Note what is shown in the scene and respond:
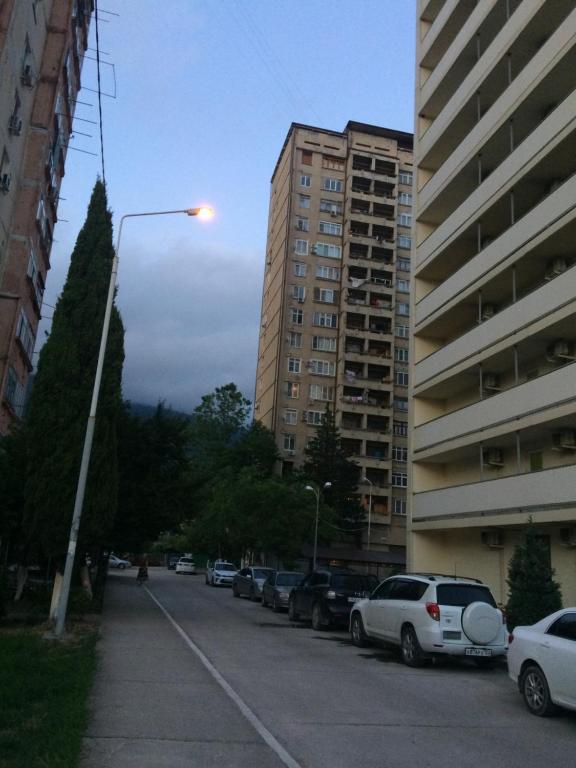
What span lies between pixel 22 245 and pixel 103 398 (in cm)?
873

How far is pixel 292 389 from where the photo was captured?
65.4m

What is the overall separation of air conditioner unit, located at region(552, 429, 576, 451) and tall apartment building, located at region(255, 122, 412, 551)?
133ft

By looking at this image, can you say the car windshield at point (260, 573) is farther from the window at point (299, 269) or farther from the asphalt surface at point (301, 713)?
the window at point (299, 269)

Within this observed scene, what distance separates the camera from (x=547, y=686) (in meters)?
8.44

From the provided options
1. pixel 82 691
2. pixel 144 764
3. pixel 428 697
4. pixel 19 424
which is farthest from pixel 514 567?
pixel 19 424

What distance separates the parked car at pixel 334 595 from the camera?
1884 centimetres

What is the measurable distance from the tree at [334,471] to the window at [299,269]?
1593 cm

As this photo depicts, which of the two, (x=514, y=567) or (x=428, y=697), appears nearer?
(x=428, y=697)

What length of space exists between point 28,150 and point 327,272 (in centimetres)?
4680

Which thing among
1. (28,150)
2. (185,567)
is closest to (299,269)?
(185,567)

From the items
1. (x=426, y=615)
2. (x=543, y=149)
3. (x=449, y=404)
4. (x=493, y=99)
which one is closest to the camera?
(x=426, y=615)

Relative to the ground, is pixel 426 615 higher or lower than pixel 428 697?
higher

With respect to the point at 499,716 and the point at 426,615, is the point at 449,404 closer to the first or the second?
the point at 426,615

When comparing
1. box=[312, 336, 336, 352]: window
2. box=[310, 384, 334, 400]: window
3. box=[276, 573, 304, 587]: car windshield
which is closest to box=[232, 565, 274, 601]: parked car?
box=[276, 573, 304, 587]: car windshield
